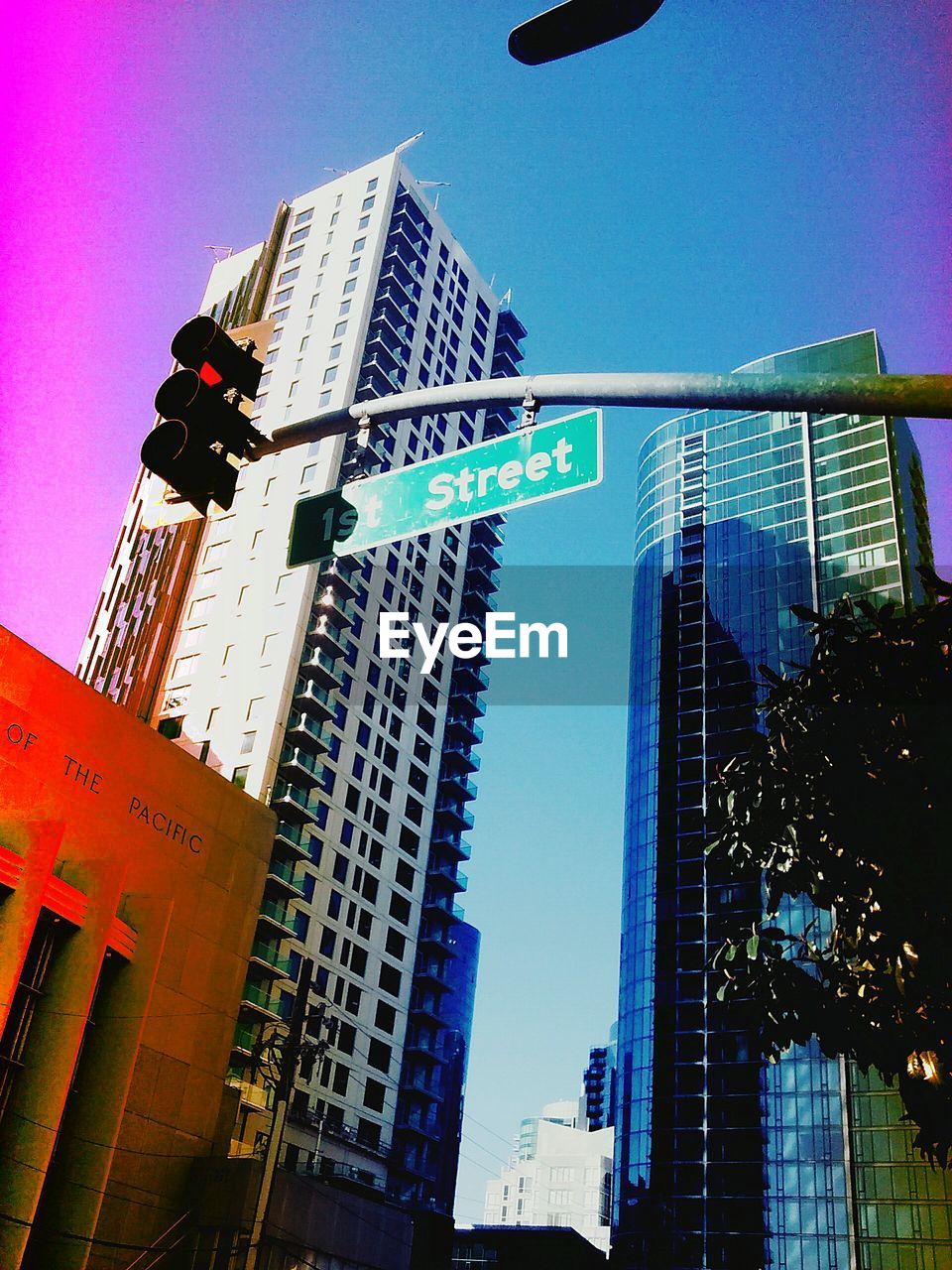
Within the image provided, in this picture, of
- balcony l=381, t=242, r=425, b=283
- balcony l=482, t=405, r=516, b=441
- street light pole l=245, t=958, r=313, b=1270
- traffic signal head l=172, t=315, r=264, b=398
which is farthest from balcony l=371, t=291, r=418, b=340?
traffic signal head l=172, t=315, r=264, b=398

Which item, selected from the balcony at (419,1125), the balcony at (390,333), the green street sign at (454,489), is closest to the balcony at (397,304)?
the balcony at (390,333)

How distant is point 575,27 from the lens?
4.31 m

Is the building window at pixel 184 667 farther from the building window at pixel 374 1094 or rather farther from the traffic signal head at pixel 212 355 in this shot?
the traffic signal head at pixel 212 355

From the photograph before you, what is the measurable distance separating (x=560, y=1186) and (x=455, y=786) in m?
93.7

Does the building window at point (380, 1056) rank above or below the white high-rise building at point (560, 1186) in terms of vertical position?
below

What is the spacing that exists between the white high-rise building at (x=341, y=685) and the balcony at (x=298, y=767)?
0.21m

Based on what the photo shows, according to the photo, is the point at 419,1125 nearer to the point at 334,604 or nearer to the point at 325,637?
the point at 325,637

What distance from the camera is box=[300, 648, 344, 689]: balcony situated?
63281 millimetres

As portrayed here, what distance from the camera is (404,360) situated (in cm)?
8000

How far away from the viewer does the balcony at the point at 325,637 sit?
213ft

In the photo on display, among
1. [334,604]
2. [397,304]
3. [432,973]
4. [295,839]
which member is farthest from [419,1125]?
[397,304]

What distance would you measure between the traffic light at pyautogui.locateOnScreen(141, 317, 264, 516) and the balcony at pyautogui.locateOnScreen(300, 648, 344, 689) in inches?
2275

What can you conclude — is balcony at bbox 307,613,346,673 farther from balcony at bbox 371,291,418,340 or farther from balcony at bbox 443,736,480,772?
balcony at bbox 371,291,418,340

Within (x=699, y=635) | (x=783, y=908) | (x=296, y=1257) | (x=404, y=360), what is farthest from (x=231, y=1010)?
(x=699, y=635)
